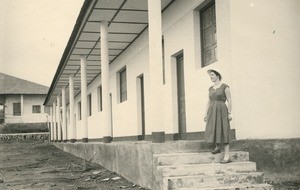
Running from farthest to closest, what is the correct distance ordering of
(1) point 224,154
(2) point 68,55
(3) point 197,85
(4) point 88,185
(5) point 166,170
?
(2) point 68,55, (3) point 197,85, (4) point 88,185, (1) point 224,154, (5) point 166,170

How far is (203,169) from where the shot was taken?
6.70m

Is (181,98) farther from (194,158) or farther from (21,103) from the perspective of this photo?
(21,103)

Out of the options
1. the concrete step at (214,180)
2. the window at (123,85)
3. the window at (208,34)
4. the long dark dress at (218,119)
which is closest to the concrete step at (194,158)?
the long dark dress at (218,119)

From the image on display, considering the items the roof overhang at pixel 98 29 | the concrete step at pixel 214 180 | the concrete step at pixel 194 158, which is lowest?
the concrete step at pixel 214 180

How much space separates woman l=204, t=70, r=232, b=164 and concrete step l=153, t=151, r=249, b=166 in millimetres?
130

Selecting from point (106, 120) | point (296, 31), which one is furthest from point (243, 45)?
point (106, 120)

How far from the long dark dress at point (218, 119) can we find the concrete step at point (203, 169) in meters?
0.44

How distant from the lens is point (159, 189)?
21.8 feet

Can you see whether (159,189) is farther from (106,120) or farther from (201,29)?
(106,120)

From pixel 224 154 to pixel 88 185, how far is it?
338 centimetres

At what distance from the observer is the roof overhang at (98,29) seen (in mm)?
11190

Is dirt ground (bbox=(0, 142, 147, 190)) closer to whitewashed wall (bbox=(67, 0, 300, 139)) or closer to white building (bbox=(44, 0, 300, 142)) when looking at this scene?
white building (bbox=(44, 0, 300, 142))

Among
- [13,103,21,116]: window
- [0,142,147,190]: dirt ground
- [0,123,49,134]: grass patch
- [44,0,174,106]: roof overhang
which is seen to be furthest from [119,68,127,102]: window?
[13,103,21,116]: window

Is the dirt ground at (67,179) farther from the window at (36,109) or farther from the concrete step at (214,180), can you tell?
the window at (36,109)
